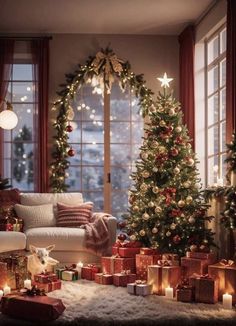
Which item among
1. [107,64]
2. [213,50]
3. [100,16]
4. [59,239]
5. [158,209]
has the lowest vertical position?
[59,239]

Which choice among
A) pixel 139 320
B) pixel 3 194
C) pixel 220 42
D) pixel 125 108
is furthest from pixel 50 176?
pixel 139 320

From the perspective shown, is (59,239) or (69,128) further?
(69,128)

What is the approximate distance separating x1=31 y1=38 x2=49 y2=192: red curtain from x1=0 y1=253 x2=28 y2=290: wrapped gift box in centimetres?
230

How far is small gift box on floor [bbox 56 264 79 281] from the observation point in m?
5.20

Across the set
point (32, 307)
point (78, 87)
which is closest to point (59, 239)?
point (32, 307)

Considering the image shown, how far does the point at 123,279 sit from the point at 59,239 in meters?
0.90

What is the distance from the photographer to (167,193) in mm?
5383

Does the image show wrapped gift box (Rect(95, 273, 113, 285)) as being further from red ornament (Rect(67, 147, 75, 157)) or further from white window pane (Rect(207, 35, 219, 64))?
white window pane (Rect(207, 35, 219, 64))

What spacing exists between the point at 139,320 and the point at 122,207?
361 cm

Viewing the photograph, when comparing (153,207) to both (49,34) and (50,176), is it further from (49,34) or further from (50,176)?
(49,34)

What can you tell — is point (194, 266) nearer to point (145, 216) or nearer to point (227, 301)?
point (227, 301)

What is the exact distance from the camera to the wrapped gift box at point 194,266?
4.67 meters

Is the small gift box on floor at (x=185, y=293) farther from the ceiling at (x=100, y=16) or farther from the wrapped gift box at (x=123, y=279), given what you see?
the ceiling at (x=100, y=16)

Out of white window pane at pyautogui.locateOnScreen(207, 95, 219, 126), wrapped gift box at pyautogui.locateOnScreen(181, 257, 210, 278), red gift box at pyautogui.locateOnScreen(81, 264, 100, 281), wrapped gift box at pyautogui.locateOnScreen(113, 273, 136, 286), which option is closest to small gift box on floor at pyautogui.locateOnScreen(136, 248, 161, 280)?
wrapped gift box at pyautogui.locateOnScreen(113, 273, 136, 286)
